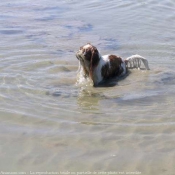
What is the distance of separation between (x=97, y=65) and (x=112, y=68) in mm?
447

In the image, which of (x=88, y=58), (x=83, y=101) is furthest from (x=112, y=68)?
(x=83, y=101)

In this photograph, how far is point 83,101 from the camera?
7234mm

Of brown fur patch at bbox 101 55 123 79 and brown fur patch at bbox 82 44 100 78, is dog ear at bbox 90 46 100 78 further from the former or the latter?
brown fur patch at bbox 101 55 123 79

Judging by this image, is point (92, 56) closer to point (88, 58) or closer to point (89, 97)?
point (88, 58)

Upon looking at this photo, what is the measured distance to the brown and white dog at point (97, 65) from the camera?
799cm

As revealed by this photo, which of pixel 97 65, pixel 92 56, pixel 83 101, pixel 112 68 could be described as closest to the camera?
pixel 83 101

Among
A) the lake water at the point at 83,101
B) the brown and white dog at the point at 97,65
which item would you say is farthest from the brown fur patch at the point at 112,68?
the lake water at the point at 83,101

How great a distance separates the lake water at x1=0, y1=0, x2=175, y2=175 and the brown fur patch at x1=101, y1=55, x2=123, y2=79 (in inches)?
9.3

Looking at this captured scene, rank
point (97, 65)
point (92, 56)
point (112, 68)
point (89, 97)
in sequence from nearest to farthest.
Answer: point (89, 97)
point (92, 56)
point (97, 65)
point (112, 68)

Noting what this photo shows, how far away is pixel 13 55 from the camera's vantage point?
9.67 m

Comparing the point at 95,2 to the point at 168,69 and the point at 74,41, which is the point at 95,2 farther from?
the point at 168,69

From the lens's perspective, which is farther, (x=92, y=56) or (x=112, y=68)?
(x=112, y=68)

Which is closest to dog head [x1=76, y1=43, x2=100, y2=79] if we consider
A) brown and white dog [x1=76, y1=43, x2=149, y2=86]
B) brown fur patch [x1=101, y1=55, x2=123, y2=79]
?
brown and white dog [x1=76, y1=43, x2=149, y2=86]

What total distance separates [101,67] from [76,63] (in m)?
1.25
